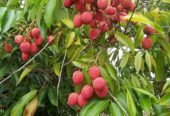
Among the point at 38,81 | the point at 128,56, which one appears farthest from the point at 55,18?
the point at 38,81

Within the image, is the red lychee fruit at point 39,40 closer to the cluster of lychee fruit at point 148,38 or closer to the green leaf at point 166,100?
the cluster of lychee fruit at point 148,38

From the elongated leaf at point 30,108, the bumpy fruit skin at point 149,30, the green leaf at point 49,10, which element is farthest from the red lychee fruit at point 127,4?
the elongated leaf at point 30,108

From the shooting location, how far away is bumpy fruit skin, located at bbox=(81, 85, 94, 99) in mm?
1088

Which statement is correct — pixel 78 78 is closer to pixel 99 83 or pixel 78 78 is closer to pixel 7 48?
pixel 99 83


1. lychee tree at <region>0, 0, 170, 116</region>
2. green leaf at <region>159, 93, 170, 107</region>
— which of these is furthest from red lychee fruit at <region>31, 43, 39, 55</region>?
green leaf at <region>159, 93, 170, 107</region>

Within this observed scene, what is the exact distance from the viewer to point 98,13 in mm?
1202

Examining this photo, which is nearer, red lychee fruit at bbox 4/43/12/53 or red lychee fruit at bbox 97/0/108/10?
red lychee fruit at bbox 97/0/108/10

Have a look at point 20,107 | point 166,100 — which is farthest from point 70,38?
point 166,100

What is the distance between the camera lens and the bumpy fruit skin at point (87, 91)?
3.57 ft

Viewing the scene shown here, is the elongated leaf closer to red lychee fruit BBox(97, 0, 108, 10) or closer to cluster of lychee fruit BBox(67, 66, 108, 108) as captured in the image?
cluster of lychee fruit BBox(67, 66, 108, 108)

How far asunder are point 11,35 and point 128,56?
51cm

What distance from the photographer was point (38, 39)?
1.41 m

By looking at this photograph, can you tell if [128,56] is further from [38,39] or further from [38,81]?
[38,81]

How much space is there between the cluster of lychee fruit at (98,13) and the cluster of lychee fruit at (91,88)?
0.48 feet
